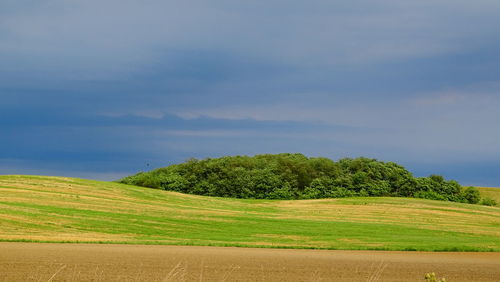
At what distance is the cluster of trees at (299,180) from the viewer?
7331 cm

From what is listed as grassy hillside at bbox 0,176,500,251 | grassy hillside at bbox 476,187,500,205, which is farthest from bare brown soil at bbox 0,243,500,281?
grassy hillside at bbox 476,187,500,205

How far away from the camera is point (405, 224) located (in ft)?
147

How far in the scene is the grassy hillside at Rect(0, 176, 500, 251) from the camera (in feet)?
99.7

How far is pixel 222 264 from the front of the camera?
1936 centimetres

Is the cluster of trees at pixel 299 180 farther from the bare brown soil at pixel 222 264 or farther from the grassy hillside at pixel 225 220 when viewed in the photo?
the bare brown soil at pixel 222 264

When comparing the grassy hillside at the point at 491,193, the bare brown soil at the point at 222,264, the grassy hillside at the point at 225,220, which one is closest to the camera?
the bare brown soil at the point at 222,264

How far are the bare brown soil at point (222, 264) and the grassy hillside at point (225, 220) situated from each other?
3.52m

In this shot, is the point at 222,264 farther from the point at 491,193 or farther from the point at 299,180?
the point at 491,193

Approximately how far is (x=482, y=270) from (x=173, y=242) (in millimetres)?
14401

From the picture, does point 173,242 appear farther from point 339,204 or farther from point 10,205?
point 339,204

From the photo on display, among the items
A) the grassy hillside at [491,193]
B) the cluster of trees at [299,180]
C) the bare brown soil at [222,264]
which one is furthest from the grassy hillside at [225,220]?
the grassy hillside at [491,193]

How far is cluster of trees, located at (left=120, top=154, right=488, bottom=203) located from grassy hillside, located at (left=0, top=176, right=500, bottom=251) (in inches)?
425

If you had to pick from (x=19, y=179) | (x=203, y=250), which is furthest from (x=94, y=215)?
(x=19, y=179)

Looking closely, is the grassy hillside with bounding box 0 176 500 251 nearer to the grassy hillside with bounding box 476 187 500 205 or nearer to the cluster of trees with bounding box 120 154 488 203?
the cluster of trees with bounding box 120 154 488 203
